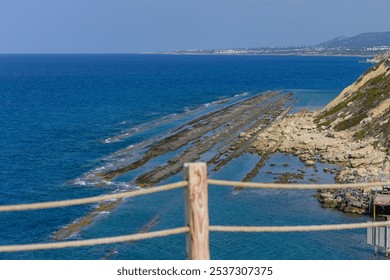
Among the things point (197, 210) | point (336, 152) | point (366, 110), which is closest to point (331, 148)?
point (336, 152)

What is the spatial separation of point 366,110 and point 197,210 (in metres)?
50.2

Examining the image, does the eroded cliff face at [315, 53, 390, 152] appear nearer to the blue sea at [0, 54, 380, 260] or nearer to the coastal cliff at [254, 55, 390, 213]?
the coastal cliff at [254, 55, 390, 213]

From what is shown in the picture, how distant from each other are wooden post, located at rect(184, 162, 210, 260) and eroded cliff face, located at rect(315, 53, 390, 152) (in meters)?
38.3

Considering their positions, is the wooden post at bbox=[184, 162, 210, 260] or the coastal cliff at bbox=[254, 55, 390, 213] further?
the coastal cliff at bbox=[254, 55, 390, 213]

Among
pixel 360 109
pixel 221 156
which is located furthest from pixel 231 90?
pixel 221 156

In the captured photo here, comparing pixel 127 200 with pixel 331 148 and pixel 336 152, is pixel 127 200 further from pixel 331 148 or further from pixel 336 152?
pixel 331 148

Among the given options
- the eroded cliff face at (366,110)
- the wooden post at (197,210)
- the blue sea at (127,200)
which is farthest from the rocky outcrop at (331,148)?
the wooden post at (197,210)

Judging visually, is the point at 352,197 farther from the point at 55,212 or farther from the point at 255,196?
the point at 55,212

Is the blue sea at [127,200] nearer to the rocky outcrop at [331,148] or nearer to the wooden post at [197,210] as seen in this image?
the rocky outcrop at [331,148]

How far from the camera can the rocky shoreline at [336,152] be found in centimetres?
3114

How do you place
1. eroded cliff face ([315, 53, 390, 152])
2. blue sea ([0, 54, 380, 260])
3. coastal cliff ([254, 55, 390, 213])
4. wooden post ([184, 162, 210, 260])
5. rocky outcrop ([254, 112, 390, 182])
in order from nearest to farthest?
wooden post ([184, 162, 210, 260]) < blue sea ([0, 54, 380, 260]) < coastal cliff ([254, 55, 390, 213]) < rocky outcrop ([254, 112, 390, 182]) < eroded cliff face ([315, 53, 390, 152])

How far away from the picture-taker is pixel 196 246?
16.4 ft

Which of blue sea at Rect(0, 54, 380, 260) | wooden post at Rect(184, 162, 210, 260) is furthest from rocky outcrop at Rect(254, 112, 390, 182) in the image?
wooden post at Rect(184, 162, 210, 260)

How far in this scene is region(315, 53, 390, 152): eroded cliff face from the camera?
1828 inches
